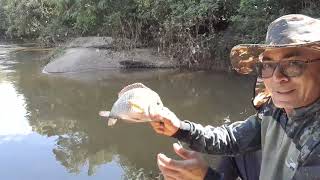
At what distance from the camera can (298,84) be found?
62.2 inches

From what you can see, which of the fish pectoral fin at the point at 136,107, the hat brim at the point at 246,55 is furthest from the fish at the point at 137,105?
the hat brim at the point at 246,55

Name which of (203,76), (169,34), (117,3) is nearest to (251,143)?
(203,76)

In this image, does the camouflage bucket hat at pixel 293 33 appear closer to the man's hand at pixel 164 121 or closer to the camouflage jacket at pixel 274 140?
the camouflage jacket at pixel 274 140

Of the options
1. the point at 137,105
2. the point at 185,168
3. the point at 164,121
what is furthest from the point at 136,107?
the point at 185,168

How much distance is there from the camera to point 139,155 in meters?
6.33

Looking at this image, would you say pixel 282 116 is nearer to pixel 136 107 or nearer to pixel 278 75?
pixel 278 75

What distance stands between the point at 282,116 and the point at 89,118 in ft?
23.1

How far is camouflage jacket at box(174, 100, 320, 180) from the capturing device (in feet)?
4.67

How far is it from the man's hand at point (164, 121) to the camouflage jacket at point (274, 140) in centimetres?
4

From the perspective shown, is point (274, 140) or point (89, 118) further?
point (89, 118)

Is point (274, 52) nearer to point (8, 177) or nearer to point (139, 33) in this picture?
point (8, 177)

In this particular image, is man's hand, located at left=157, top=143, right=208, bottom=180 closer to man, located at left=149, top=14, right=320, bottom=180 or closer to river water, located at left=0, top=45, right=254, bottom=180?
man, located at left=149, top=14, right=320, bottom=180

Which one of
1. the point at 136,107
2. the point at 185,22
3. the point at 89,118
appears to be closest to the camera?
the point at 136,107

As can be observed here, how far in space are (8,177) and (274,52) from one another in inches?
191
